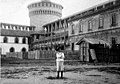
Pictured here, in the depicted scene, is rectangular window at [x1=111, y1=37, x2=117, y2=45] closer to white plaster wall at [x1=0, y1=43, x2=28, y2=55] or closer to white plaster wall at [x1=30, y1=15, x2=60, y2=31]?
white plaster wall at [x1=0, y1=43, x2=28, y2=55]

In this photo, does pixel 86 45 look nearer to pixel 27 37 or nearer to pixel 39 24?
pixel 27 37

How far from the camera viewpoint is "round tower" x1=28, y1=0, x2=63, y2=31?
213ft

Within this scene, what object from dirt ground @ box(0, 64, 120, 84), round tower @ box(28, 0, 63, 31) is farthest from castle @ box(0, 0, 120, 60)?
dirt ground @ box(0, 64, 120, 84)

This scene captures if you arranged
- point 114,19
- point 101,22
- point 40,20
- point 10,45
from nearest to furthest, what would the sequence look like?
point 114,19 < point 101,22 < point 10,45 < point 40,20

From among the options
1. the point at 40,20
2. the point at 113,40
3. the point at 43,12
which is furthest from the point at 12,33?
the point at 113,40

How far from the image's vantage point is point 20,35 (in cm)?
5872

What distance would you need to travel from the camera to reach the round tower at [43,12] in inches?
2562

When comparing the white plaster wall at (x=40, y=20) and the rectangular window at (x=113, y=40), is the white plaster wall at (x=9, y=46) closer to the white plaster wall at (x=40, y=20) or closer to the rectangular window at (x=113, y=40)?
the white plaster wall at (x=40, y=20)

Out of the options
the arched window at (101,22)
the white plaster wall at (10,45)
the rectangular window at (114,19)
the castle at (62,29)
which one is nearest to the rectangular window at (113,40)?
the castle at (62,29)

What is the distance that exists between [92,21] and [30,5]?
1620 inches

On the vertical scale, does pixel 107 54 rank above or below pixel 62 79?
above

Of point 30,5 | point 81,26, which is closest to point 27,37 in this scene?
point 30,5

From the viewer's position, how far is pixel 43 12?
6512 centimetres

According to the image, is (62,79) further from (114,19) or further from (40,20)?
(40,20)
